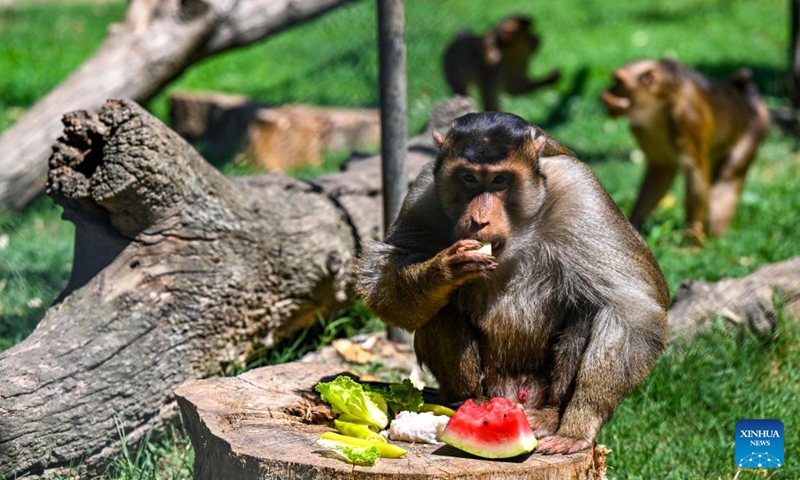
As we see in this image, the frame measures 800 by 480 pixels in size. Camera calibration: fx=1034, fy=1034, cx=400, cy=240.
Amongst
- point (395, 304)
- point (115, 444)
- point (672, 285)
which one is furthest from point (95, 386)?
point (672, 285)

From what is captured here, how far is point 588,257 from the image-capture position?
177 inches

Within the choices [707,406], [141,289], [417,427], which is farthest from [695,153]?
[417,427]

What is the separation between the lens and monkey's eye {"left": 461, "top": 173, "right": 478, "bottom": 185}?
14.3 feet

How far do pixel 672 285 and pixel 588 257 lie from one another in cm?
336

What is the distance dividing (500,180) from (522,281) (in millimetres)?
514

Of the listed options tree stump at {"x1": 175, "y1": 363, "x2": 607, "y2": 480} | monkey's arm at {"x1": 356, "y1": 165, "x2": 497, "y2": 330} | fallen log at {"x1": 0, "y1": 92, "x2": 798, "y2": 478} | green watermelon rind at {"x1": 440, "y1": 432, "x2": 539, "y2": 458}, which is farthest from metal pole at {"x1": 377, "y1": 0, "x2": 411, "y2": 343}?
green watermelon rind at {"x1": 440, "y1": 432, "x2": 539, "y2": 458}

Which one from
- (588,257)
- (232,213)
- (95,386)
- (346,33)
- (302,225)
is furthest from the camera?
(346,33)

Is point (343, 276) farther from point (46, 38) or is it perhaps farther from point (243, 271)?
point (46, 38)

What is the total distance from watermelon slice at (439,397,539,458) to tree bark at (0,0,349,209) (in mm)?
6042

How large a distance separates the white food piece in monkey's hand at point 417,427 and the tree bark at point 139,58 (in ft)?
18.6

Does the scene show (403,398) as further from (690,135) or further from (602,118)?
(602,118)

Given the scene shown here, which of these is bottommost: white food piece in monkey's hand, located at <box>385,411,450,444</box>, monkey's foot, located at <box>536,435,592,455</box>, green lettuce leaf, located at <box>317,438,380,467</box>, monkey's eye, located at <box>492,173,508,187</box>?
monkey's foot, located at <box>536,435,592,455</box>

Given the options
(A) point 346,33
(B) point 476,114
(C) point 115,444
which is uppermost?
(A) point 346,33

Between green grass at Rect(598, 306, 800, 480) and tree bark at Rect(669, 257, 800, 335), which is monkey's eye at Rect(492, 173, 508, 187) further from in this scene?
tree bark at Rect(669, 257, 800, 335)
